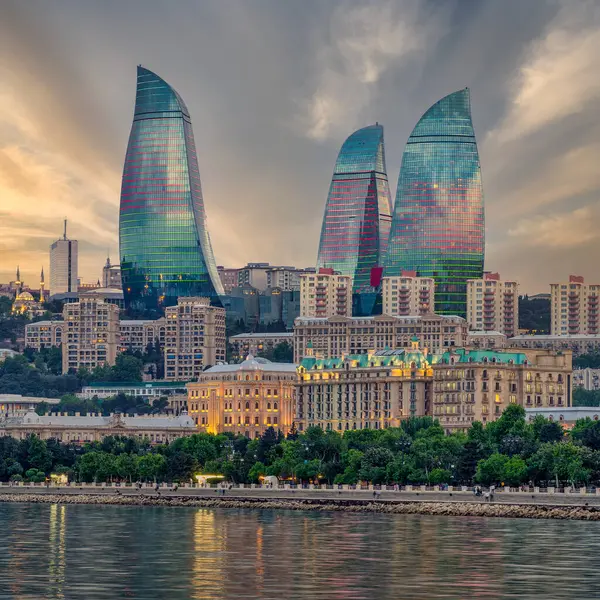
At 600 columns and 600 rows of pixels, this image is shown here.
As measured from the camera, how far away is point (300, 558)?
145125 millimetres

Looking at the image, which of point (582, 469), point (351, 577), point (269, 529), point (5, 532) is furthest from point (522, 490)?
point (351, 577)

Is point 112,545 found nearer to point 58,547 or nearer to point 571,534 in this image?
point 58,547

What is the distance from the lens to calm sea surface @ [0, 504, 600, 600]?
12612 centimetres

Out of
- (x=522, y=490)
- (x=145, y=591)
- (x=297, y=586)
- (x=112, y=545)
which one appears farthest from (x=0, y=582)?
(x=522, y=490)

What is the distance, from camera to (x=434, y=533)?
16625 centimetres

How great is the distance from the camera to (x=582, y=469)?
199 meters

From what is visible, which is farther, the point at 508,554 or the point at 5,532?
the point at 5,532

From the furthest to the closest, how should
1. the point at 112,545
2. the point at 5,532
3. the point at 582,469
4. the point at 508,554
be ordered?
the point at 582,469
the point at 5,532
the point at 112,545
the point at 508,554

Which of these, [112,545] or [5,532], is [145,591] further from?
[5,532]

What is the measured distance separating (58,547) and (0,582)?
2590 centimetres

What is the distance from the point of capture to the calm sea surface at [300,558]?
414ft

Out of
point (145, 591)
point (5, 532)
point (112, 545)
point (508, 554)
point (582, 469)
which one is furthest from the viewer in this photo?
point (582, 469)

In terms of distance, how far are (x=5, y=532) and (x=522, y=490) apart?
52.5 metres

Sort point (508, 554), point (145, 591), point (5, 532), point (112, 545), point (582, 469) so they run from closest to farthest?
point (145, 591) → point (508, 554) → point (112, 545) → point (5, 532) → point (582, 469)
